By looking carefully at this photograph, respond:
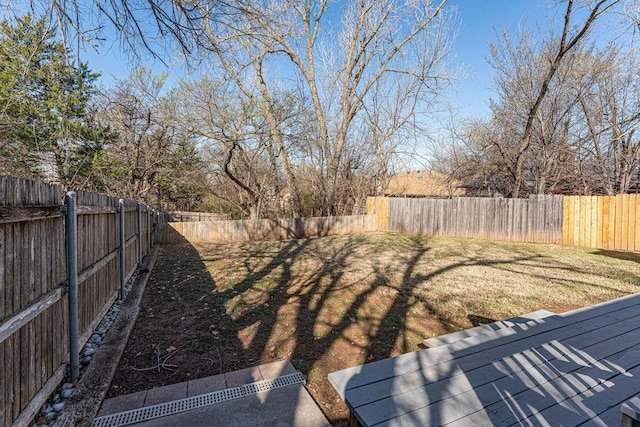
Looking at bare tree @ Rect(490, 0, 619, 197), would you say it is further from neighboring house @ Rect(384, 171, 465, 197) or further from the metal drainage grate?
the metal drainage grate

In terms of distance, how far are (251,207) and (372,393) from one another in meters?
11.7

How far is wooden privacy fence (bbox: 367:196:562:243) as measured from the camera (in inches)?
405

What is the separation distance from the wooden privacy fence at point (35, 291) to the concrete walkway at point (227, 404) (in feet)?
1.49

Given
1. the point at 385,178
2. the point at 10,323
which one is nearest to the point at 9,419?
the point at 10,323

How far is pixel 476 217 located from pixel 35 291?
1191 cm

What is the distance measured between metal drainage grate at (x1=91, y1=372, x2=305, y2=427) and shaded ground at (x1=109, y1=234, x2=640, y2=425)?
240 millimetres

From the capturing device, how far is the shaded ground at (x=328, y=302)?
9.17ft

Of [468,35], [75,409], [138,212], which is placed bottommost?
[75,409]

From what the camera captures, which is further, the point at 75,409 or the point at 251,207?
the point at 251,207

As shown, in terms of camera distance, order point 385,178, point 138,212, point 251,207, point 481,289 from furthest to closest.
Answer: point 385,178, point 251,207, point 138,212, point 481,289

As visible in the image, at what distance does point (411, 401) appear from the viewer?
1.64 metres

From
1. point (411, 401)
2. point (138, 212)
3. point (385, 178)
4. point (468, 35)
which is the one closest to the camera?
point (411, 401)

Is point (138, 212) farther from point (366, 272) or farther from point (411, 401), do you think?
point (411, 401)

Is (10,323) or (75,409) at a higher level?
(10,323)
